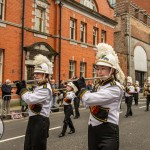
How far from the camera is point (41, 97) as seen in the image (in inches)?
190

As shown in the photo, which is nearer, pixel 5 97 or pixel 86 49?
pixel 5 97

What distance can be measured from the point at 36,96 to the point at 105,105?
138 centimetres

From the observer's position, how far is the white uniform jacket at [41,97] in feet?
15.7

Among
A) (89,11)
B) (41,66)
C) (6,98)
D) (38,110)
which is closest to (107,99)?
(38,110)

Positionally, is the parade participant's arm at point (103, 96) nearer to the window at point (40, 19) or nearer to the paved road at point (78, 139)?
the paved road at point (78, 139)

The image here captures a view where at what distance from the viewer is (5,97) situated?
14.6 meters

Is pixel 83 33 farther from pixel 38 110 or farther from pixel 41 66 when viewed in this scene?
pixel 38 110

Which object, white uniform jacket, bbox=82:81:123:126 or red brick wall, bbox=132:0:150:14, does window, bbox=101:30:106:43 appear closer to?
red brick wall, bbox=132:0:150:14

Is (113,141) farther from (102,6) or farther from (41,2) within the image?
(102,6)

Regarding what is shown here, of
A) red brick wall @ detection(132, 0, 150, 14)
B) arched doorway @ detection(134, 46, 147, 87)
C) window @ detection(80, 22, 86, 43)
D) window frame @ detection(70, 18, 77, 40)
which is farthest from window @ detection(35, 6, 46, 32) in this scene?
red brick wall @ detection(132, 0, 150, 14)

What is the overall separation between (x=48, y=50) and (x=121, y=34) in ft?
56.5

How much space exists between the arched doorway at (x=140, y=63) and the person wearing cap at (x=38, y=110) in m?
33.6

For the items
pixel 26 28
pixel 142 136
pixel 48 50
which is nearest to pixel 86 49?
pixel 48 50

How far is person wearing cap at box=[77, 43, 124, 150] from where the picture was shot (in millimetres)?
3812
